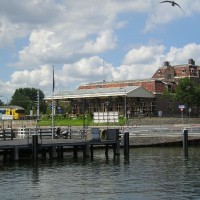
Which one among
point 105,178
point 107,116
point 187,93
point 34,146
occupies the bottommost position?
point 105,178

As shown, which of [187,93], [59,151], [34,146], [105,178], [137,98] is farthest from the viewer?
Result: [137,98]

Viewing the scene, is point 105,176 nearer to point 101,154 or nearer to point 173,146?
point 101,154

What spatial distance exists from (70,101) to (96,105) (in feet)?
28.7

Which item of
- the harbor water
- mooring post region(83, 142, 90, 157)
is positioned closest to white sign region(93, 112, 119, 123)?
the harbor water

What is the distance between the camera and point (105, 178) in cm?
3381

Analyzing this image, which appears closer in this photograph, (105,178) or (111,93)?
(105,178)

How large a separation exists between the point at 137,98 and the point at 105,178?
81.9 meters

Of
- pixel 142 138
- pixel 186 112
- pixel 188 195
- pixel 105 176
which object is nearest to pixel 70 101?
pixel 186 112

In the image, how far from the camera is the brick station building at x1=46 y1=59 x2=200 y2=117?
115 meters

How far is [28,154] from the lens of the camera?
156ft

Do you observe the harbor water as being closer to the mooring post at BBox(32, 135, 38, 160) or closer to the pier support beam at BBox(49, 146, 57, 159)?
the mooring post at BBox(32, 135, 38, 160)

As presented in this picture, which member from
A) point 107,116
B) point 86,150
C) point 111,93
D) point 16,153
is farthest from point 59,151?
point 111,93

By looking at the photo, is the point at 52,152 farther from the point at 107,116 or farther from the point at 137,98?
the point at 137,98

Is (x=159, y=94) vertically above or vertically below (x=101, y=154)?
above
